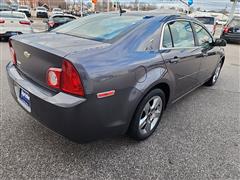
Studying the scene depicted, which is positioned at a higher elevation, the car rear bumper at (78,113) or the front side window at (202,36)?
the front side window at (202,36)

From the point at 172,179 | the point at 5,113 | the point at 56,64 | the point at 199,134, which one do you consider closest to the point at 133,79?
the point at 56,64

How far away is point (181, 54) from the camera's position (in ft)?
9.74

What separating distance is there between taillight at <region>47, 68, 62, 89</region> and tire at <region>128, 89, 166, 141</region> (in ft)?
3.05

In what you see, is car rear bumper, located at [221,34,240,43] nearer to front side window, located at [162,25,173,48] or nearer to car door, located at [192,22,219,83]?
car door, located at [192,22,219,83]

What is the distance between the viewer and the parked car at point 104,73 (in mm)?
1880

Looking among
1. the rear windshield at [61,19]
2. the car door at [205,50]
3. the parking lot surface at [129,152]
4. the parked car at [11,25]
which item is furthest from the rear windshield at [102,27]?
the rear windshield at [61,19]

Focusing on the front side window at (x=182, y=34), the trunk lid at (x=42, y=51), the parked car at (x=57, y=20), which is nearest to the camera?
the trunk lid at (x=42, y=51)

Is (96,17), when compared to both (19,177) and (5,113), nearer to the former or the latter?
(5,113)

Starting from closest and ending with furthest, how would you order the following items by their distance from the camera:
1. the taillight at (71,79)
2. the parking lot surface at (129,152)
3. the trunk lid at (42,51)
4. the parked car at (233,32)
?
the taillight at (71,79) < the trunk lid at (42,51) < the parking lot surface at (129,152) < the parked car at (233,32)

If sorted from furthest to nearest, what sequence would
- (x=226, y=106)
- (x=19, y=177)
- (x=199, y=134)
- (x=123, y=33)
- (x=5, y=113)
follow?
(x=226, y=106) < (x=5, y=113) < (x=199, y=134) < (x=123, y=33) < (x=19, y=177)

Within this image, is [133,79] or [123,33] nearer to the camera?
[133,79]

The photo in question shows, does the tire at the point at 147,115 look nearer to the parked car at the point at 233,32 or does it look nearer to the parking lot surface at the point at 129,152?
the parking lot surface at the point at 129,152

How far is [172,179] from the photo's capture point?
7.05 feet

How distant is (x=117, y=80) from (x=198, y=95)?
291 centimetres
